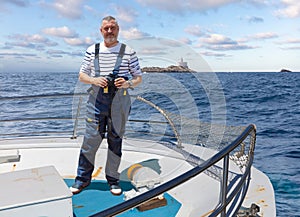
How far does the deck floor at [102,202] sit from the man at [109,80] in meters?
0.47

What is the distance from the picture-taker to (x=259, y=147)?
26.8 ft

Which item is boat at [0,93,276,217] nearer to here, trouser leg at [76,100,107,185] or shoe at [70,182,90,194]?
shoe at [70,182,90,194]

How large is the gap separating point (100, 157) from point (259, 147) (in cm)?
581

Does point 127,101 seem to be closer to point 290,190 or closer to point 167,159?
point 167,159

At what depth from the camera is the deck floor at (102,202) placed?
2.42 meters

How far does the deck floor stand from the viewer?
2.42 meters

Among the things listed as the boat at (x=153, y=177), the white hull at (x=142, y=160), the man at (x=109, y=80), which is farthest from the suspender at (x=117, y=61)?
the white hull at (x=142, y=160)

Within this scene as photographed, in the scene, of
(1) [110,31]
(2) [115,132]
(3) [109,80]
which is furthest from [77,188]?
(1) [110,31]

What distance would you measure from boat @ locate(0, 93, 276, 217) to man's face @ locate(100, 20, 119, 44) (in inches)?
31.1

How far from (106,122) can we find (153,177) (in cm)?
73

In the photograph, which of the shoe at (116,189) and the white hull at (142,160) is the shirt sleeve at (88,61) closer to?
the shoe at (116,189)

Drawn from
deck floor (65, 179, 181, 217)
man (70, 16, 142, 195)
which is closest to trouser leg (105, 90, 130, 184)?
man (70, 16, 142, 195)

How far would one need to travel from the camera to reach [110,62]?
2.31m

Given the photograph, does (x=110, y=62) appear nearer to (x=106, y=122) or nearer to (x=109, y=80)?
(x=109, y=80)
